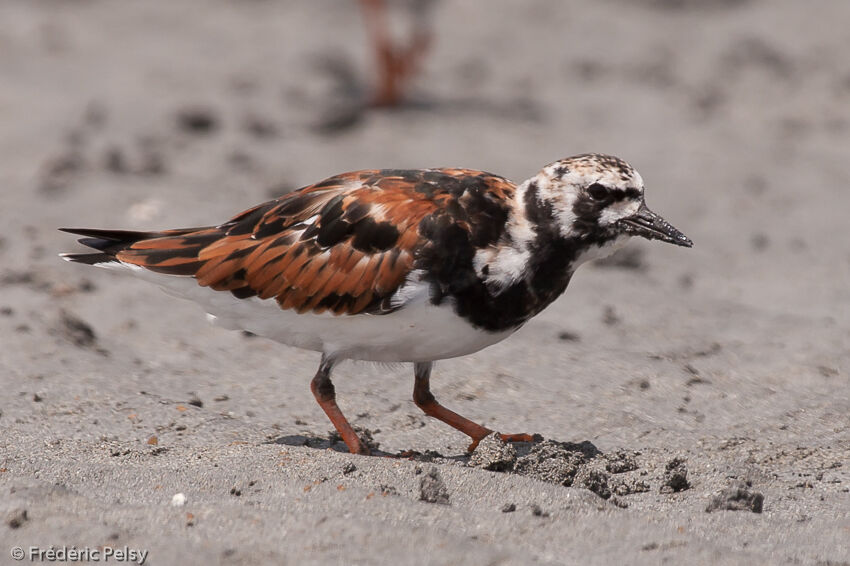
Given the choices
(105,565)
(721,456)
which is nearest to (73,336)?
(105,565)

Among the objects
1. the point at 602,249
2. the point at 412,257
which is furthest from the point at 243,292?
the point at 602,249

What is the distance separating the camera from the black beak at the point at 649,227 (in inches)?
195

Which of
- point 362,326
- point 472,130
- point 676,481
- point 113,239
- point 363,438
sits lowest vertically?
point 363,438

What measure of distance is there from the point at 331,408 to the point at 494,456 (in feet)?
2.93

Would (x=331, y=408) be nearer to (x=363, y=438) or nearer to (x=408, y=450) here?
(x=363, y=438)

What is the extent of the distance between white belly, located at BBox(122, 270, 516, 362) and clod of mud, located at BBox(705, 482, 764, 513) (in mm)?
1144

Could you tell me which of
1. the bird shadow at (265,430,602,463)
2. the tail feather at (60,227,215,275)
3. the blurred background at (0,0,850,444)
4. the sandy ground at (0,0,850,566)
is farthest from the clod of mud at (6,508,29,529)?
the blurred background at (0,0,850,444)

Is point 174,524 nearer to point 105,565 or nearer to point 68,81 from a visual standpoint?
point 105,565

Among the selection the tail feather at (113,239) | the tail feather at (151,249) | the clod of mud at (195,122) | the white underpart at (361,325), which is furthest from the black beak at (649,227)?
the clod of mud at (195,122)

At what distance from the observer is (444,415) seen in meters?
5.61

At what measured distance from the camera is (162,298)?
7.66 m

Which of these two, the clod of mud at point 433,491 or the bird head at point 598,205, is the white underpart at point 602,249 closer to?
the bird head at point 598,205

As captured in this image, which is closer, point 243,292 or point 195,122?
point 243,292

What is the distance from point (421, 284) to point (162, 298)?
3274mm
